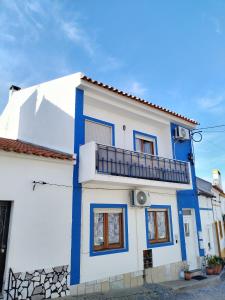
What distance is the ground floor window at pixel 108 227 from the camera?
8055 mm

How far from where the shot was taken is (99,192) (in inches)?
331

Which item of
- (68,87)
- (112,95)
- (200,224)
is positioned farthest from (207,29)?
(200,224)

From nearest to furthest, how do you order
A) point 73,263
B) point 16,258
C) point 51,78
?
1. point 16,258
2. point 73,263
3. point 51,78

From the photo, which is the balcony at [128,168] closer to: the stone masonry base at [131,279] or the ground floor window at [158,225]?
the ground floor window at [158,225]

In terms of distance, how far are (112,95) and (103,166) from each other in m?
3.00

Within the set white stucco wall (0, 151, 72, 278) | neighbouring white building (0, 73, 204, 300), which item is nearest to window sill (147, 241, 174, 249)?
neighbouring white building (0, 73, 204, 300)

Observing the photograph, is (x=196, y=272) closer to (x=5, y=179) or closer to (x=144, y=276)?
(x=144, y=276)

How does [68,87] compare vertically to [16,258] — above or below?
above

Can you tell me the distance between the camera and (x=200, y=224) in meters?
12.0

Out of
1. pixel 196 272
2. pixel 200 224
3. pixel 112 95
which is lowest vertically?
pixel 196 272

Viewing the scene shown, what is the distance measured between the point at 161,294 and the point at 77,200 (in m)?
4.27

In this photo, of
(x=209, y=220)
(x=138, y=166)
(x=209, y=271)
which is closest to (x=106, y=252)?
(x=138, y=166)

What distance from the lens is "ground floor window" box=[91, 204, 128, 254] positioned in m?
8.05

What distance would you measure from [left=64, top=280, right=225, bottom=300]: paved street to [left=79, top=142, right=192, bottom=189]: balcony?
352 cm
